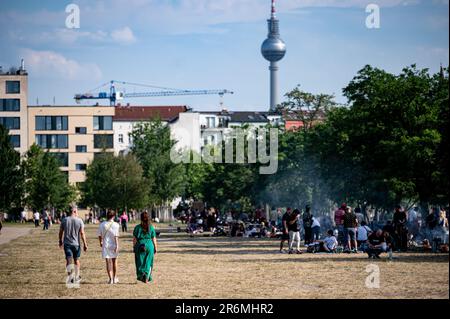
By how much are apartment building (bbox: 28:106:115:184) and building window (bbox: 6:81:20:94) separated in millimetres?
6567

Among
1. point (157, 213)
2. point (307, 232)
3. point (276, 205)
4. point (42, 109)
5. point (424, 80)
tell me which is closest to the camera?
point (307, 232)

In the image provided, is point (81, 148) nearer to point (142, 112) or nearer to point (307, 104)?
point (142, 112)

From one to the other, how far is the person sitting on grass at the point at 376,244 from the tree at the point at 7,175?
71193 mm

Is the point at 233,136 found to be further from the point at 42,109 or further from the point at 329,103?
the point at 42,109

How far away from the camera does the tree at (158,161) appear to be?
362 feet

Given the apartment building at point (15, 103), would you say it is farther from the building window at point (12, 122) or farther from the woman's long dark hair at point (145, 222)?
the woman's long dark hair at point (145, 222)

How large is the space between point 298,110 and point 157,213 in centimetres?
4793

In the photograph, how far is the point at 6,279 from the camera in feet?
89.7

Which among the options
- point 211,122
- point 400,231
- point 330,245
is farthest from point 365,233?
point 211,122

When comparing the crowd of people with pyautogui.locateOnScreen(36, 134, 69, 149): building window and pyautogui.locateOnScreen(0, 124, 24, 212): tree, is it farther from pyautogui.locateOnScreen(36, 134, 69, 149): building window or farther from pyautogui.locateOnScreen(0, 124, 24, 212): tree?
pyautogui.locateOnScreen(36, 134, 69, 149): building window

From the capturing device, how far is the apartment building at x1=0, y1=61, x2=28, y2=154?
144m

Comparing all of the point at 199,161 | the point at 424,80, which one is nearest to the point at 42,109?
the point at 199,161

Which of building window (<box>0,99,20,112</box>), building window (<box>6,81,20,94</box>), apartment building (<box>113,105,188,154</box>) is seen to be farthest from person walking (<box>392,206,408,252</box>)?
apartment building (<box>113,105,188,154</box>)

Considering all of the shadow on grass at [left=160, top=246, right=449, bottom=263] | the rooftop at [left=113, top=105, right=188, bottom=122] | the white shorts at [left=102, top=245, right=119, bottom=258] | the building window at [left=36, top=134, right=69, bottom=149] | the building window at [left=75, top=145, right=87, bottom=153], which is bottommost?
the shadow on grass at [left=160, top=246, right=449, bottom=263]
